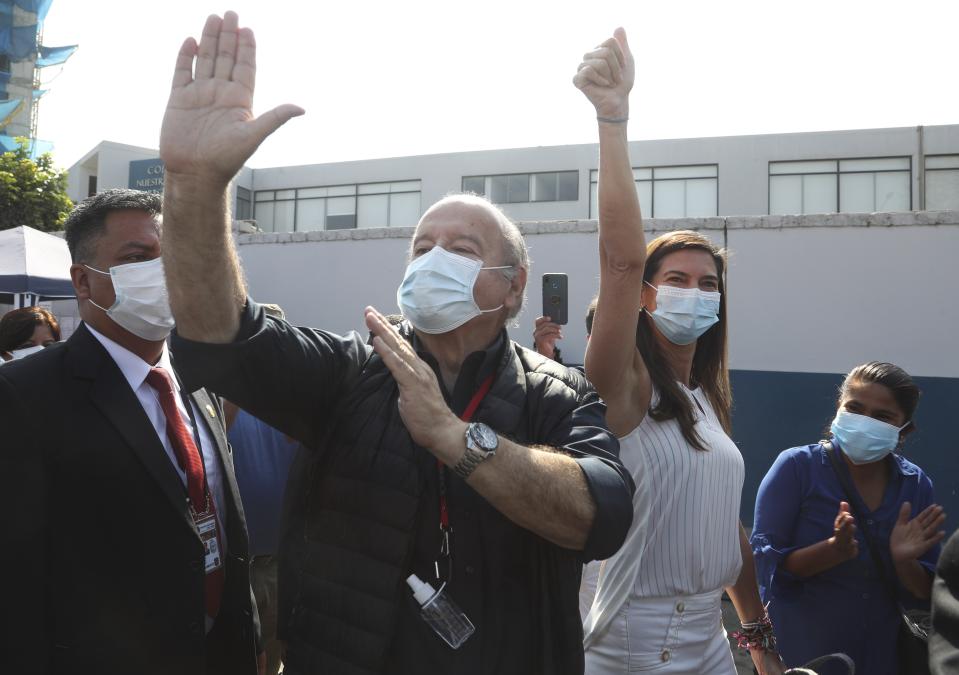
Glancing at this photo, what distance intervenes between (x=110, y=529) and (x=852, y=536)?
8.48ft

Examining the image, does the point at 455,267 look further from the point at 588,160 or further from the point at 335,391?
the point at 588,160

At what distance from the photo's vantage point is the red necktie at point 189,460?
82.6 inches

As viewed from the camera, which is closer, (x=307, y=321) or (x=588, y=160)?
(x=307, y=321)

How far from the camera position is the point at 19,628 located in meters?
1.71

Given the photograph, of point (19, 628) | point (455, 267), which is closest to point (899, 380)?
point (455, 267)

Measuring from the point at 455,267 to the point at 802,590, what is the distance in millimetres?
2135

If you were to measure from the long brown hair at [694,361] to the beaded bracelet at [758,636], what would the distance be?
71cm

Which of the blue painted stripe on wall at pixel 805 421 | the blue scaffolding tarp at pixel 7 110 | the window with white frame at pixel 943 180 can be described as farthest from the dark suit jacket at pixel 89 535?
the blue scaffolding tarp at pixel 7 110

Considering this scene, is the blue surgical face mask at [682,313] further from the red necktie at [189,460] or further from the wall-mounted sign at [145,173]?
the wall-mounted sign at [145,173]

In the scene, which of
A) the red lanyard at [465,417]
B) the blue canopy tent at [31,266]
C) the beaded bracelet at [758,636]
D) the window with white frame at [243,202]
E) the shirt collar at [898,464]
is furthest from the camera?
the window with white frame at [243,202]

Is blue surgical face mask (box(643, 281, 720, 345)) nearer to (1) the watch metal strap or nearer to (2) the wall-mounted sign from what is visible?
(1) the watch metal strap

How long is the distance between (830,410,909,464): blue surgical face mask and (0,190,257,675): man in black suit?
2580 mm

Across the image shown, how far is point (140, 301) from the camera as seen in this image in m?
2.25

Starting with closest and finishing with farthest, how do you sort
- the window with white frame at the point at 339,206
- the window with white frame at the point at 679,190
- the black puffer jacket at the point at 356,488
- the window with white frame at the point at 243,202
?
the black puffer jacket at the point at 356,488 < the window with white frame at the point at 679,190 < the window with white frame at the point at 339,206 < the window with white frame at the point at 243,202
